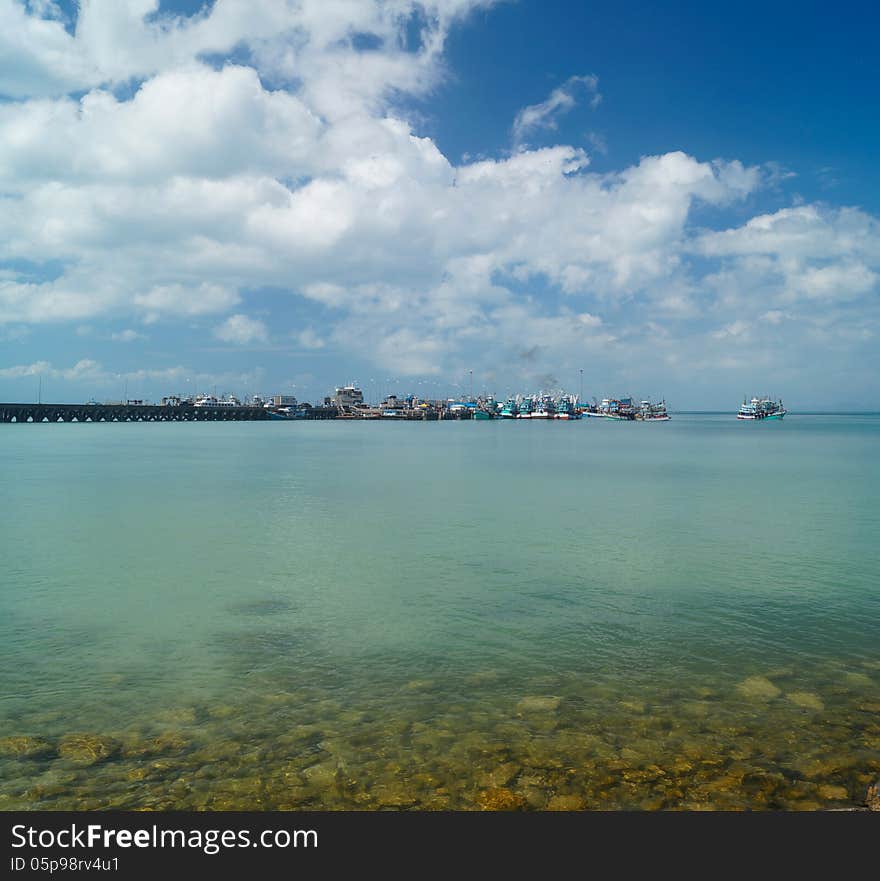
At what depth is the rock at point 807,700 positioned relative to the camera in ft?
38.1

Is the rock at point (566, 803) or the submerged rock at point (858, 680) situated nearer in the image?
the rock at point (566, 803)

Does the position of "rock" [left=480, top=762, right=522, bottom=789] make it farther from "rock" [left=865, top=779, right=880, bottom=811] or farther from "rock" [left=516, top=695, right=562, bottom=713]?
"rock" [left=865, top=779, right=880, bottom=811]

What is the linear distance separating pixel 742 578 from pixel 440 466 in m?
46.9

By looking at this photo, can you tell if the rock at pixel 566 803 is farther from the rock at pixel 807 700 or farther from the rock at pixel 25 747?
the rock at pixel 25 747

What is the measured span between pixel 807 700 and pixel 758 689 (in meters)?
0.79

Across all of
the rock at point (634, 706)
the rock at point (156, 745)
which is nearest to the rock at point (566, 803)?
the rock at point (634, 706)

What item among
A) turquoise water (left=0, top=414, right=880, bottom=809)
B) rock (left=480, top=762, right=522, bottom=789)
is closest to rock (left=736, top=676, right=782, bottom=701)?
turquoise water (left=0, top=414, right=880, bottom=809)

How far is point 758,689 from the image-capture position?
40.7 feet

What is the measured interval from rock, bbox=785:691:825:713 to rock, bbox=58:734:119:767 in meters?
11.1

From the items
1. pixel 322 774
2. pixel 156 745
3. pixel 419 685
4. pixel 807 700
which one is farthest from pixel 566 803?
pixel 156 745

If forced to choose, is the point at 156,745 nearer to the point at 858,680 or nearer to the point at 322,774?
the point at 322,774

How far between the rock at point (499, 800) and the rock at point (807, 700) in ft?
19.4

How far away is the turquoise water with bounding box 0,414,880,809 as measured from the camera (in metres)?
9.25

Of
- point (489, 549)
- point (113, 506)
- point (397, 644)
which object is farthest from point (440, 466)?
point (397, 644)
